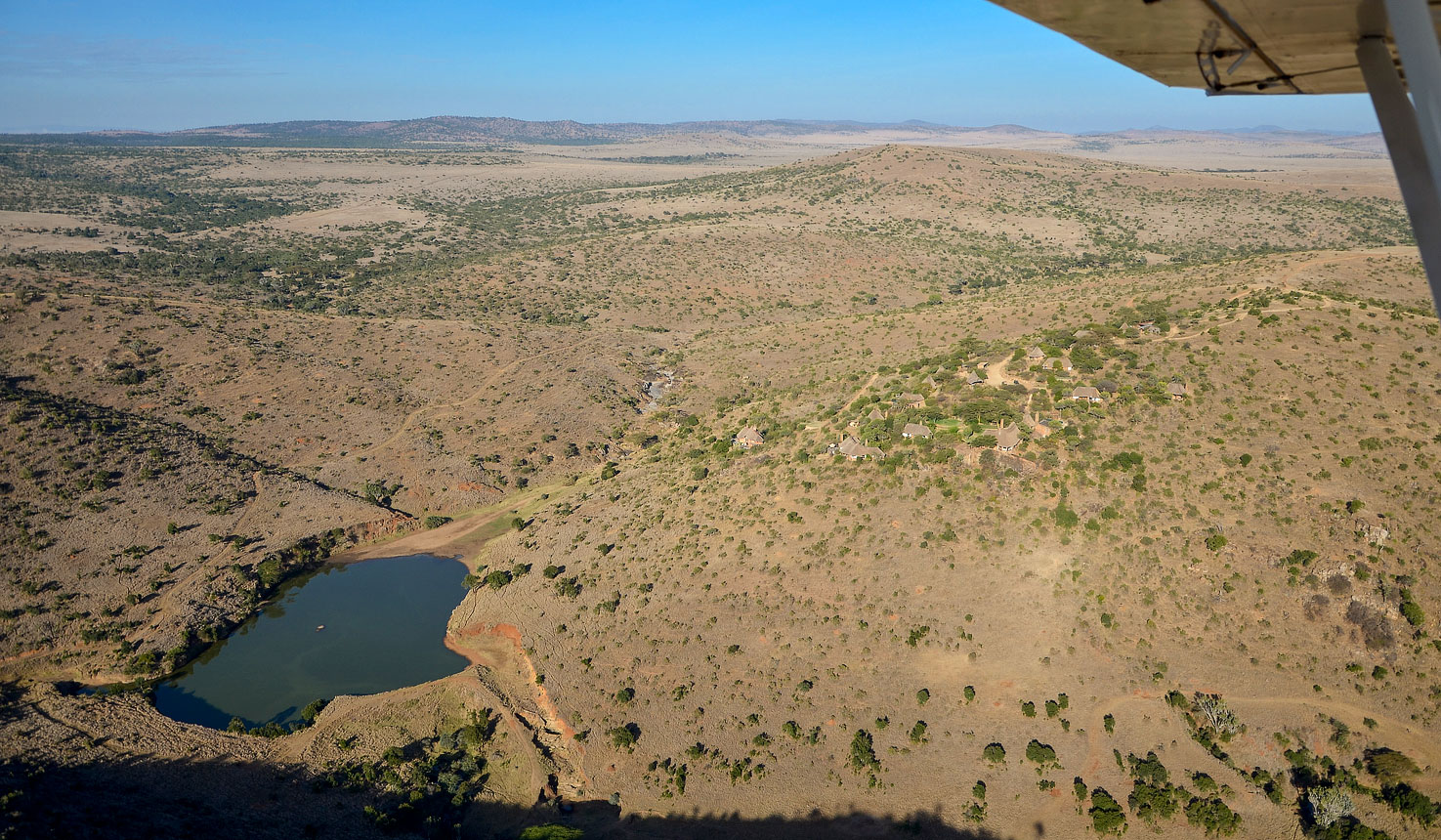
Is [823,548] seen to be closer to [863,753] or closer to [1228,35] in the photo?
[863,753]

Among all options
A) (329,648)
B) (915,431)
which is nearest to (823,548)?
(915,431)

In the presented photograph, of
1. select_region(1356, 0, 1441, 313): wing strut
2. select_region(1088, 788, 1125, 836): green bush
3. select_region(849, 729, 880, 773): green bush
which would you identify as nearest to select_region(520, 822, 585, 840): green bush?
select_region(849, 729, 880, 773): green bush

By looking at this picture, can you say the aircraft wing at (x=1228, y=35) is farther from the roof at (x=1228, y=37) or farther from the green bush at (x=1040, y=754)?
the green bush at (x=1040, y=754)

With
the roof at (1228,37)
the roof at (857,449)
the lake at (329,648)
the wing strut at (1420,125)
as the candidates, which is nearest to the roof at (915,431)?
the roof at (857,449)

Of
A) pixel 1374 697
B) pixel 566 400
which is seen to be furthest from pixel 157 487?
pixel 1374 697

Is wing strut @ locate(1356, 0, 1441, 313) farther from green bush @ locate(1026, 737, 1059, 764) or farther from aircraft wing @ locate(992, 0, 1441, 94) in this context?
green bush @ locate(1026, 737, 1059, 764)
